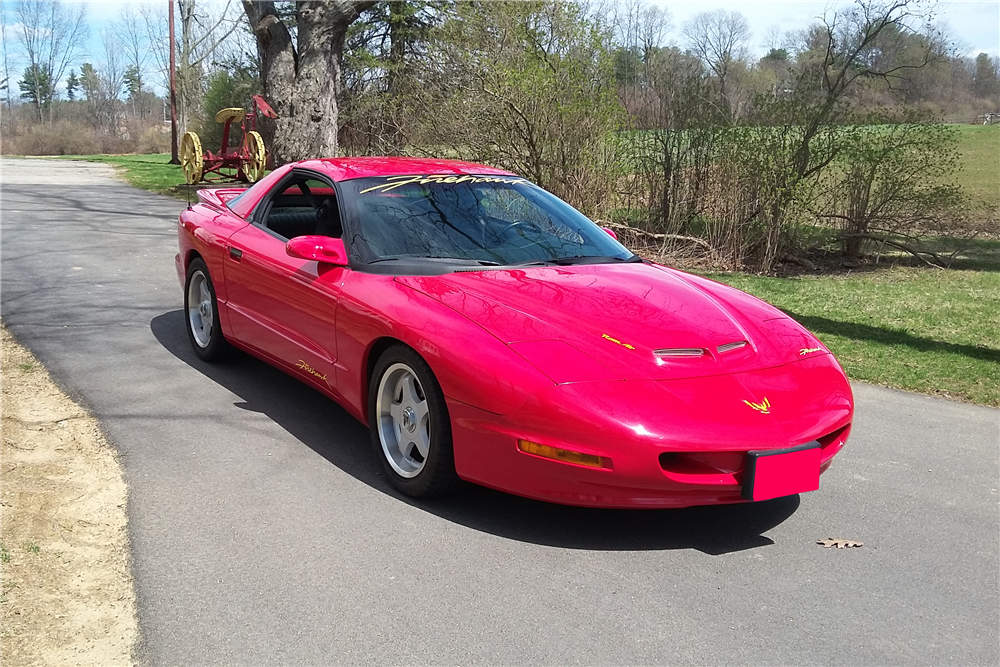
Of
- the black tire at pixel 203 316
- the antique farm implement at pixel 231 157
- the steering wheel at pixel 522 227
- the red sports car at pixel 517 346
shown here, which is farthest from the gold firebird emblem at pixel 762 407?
the antique farm implement at pixel 231 157

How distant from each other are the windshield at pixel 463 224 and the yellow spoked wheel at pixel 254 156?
14.7 metres

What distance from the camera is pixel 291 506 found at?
12.4 ft

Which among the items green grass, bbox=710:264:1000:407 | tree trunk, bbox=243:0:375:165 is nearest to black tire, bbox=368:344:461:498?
green grass, bbox=710:264:1000:407

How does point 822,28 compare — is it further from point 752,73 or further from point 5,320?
point 5,320

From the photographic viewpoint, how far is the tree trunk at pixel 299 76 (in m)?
17.3

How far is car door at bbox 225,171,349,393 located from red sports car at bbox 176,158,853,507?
0.05 ft

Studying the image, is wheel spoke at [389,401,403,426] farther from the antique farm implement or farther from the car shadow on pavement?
the antique farm implement

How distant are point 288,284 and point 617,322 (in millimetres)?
1919

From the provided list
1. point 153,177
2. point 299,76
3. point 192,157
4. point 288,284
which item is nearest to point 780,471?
point 288,284

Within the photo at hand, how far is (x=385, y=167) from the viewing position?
200 inches

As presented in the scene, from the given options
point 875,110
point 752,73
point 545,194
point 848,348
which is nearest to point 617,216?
point 752,73

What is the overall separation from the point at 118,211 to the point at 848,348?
39.8 feet

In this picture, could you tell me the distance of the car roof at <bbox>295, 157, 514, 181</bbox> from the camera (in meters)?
4.96

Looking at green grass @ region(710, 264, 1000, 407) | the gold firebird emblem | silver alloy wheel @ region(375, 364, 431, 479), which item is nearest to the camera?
the gold firebird emblem
